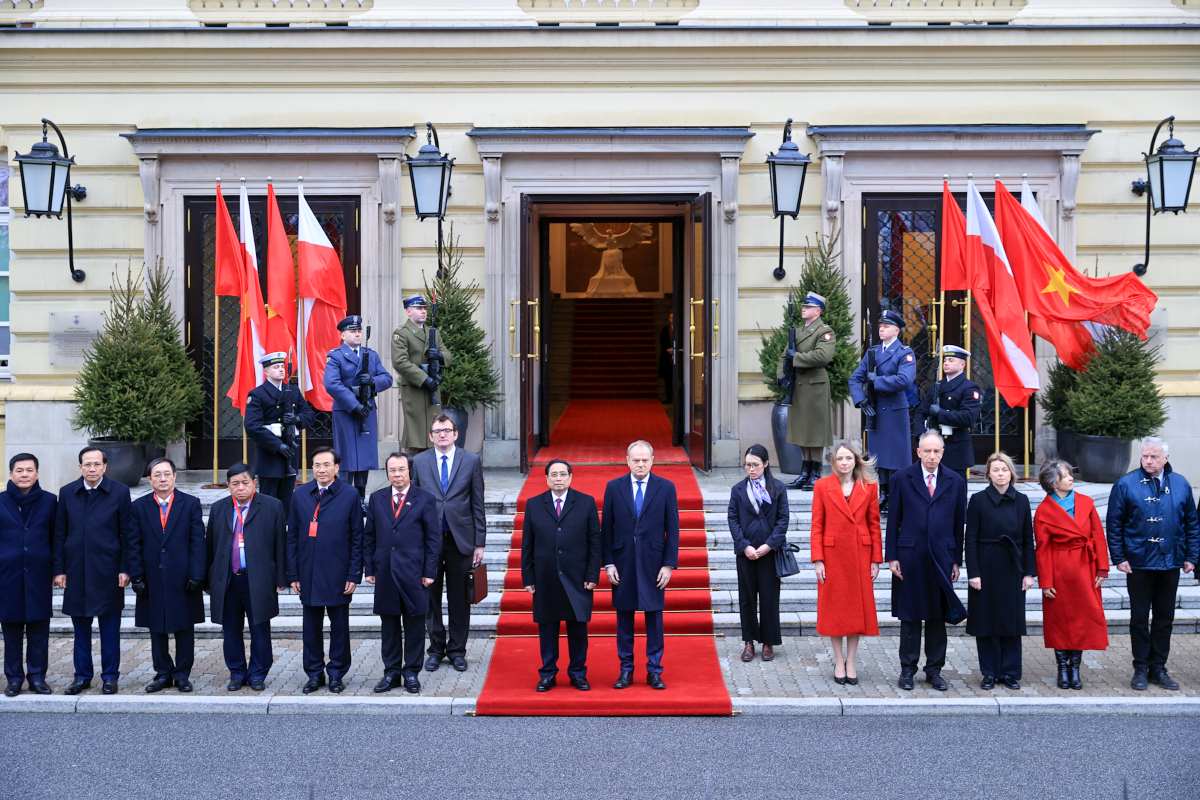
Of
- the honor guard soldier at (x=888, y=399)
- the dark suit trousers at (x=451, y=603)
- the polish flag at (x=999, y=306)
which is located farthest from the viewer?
the polish flag at (x=999, y=306)

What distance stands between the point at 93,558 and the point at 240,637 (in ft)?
3.96

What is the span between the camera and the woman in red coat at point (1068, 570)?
941cm

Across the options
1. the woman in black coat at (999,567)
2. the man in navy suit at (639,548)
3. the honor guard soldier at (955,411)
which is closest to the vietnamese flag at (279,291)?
the man in navy suit at (639,548)

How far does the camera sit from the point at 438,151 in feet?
47.6

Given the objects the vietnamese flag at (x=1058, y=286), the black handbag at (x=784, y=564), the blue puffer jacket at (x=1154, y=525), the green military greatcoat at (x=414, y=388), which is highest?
the vietnamese flag at (x=1058, y=286)

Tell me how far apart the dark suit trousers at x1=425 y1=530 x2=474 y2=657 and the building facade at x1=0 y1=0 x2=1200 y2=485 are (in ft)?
18.1

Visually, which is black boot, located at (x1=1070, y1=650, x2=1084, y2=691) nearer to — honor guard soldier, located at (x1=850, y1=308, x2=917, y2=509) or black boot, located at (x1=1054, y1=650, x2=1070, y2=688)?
black boot, located at (x1=1054, y1=650, x2=1070, y2=688)

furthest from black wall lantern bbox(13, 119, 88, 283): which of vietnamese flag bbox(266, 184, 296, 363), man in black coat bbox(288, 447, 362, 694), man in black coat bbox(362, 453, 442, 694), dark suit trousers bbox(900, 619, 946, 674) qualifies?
dark suit trousers bbox(900, 619, 946, 674)

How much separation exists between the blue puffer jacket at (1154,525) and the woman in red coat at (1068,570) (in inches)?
6.4

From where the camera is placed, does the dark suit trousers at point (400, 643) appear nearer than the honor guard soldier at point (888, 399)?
Yes

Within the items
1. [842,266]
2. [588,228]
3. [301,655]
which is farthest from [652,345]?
[301,655]

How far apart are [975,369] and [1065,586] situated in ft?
22.4

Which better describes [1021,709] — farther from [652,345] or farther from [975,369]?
[652,345]

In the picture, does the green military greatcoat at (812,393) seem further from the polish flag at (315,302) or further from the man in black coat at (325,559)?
the man in black coat at (325,559)
